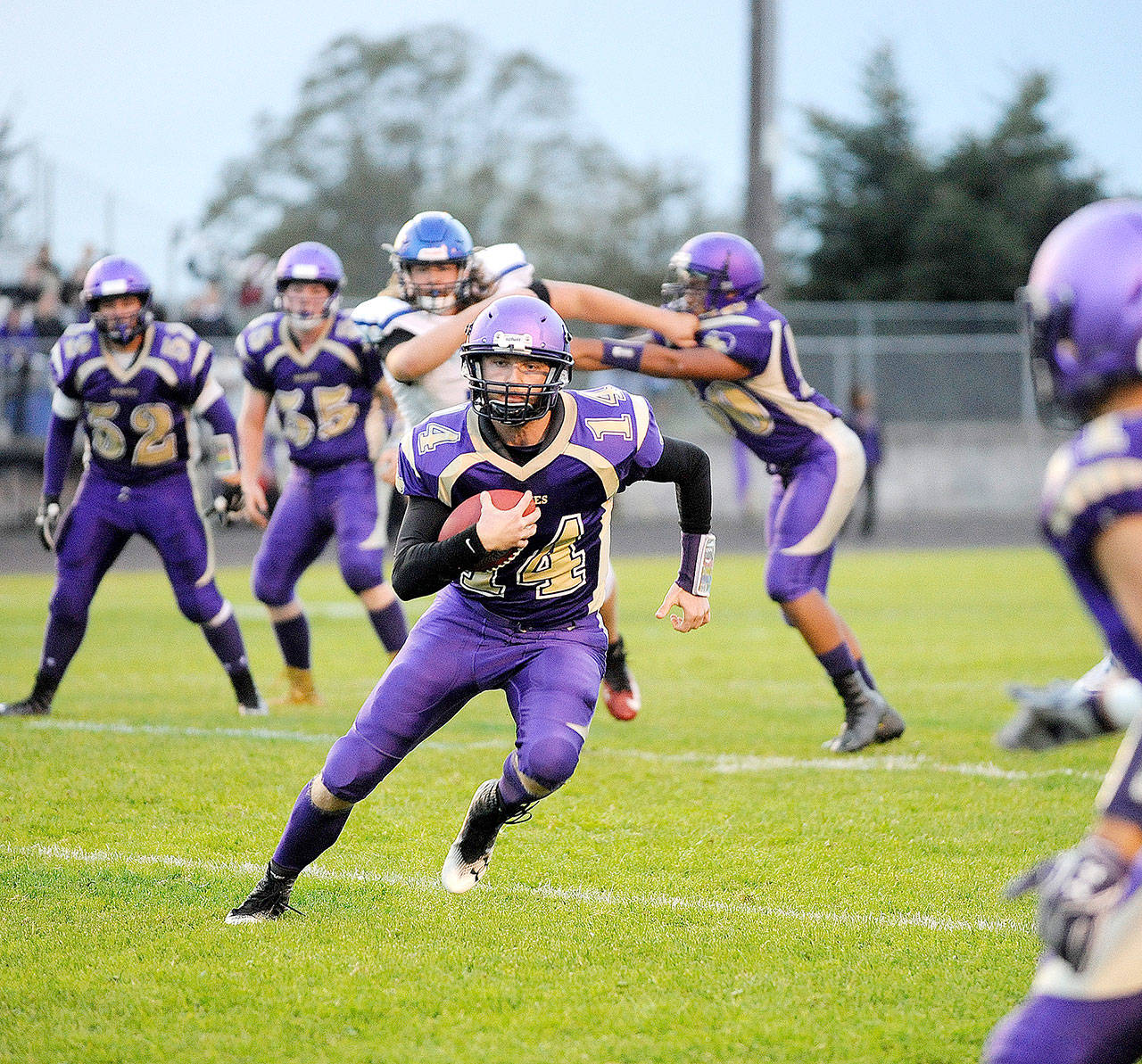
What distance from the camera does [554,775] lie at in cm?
390

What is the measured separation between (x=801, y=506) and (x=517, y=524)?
10.1 feet

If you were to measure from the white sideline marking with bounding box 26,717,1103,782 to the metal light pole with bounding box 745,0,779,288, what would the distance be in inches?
556

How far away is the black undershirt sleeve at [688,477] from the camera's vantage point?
14.1 feet

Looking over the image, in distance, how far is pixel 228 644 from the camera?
286 inches

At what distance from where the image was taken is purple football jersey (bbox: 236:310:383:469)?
23.8 ft

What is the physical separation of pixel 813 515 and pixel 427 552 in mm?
3093

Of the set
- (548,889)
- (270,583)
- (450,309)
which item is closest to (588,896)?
(548,889)

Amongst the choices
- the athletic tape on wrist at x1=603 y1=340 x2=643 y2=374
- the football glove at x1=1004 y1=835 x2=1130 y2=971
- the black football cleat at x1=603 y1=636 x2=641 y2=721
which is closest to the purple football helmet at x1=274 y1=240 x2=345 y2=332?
the athletic tape on wrist at x1=603 y1=340 x2=643 y2=374

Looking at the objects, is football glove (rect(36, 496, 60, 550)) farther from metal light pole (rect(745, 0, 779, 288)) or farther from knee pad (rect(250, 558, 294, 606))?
metal light pole (rect(745, 0, 779, 288))

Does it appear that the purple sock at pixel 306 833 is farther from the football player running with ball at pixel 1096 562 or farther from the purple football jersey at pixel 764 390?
the purple football jersey at pixel 764 390

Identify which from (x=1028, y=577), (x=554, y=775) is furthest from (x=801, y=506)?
(x=1028, y=577)

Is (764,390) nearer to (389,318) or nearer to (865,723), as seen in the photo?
(865,723)

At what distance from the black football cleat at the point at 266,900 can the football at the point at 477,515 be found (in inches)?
39.3

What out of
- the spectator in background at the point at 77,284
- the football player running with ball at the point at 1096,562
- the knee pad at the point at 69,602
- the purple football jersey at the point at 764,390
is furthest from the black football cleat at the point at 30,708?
the spectator in background at the point at 77,284
